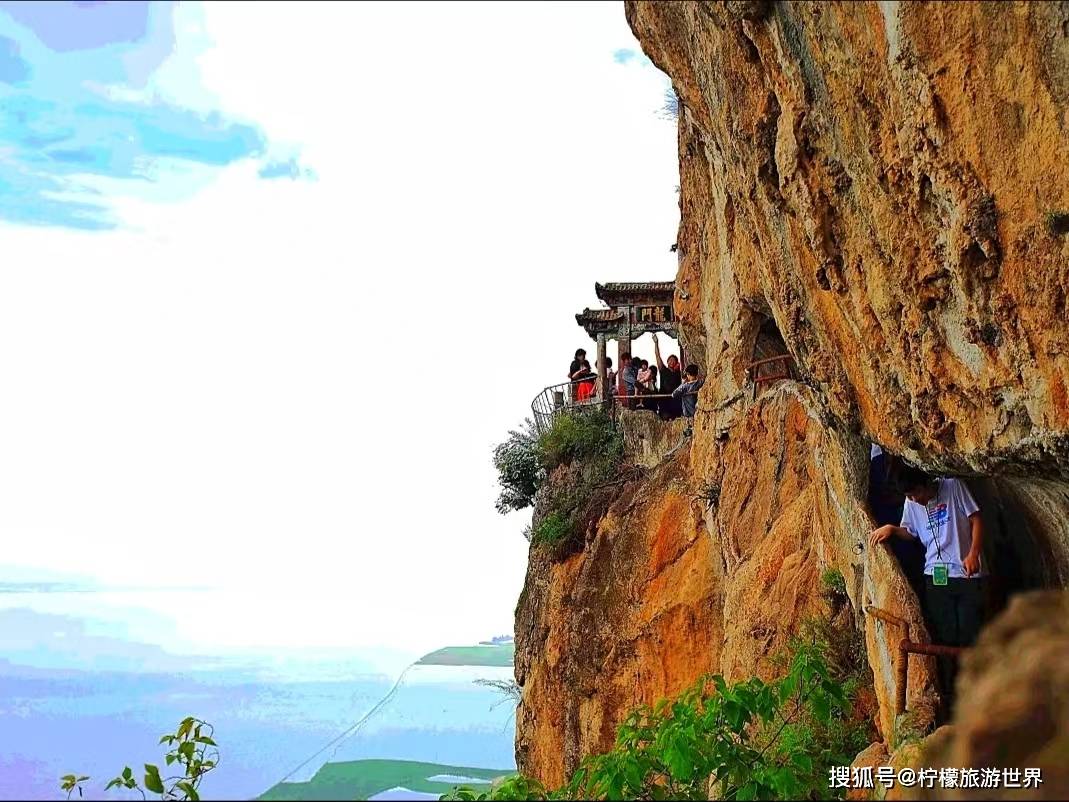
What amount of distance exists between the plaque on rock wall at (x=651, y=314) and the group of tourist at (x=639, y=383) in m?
1.97

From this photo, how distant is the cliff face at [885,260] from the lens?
4.40m

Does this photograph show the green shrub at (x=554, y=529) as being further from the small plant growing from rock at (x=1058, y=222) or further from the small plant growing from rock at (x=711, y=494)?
the small plant growing from rock at (x=1058, y=222)

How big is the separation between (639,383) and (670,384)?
2.02 feet

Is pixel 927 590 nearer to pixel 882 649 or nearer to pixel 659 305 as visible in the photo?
pixel 882 649

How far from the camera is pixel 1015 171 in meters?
4.40

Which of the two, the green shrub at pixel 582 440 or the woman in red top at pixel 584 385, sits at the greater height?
the woman in red top at pixel 584 385

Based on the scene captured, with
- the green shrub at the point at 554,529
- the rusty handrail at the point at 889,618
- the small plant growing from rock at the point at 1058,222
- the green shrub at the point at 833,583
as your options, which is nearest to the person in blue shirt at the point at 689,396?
the green shrub at the point at 554,529

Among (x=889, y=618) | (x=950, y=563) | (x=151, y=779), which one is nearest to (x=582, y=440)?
(x=889, y=618)

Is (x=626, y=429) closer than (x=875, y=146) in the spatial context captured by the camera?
No

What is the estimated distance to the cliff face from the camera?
14.4 feet

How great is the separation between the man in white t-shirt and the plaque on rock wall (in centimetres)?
1364

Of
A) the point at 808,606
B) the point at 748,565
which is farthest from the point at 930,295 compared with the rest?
the point at 748,565

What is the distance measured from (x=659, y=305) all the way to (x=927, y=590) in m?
13.9

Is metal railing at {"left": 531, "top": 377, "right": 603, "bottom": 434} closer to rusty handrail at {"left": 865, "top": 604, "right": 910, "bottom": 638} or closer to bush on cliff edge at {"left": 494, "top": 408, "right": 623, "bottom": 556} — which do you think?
bush on cliff edge at {"left": 494, "top": 408, "right": 623, "bottom": 556}
